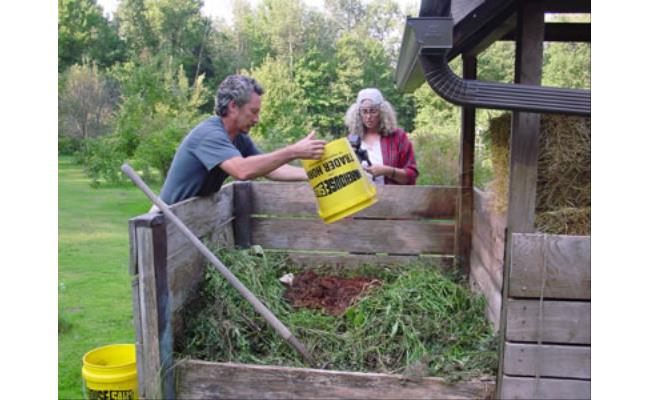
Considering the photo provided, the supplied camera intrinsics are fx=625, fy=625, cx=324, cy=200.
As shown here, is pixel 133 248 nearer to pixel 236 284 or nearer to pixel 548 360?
pixel 236 284

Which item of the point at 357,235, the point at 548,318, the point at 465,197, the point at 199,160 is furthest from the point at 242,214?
the point at 548,318

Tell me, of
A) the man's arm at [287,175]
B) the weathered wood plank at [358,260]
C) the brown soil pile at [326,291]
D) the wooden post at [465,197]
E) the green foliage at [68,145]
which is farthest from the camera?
the green foliage at [68,145]

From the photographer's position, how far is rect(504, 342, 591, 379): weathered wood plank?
8.02 ft

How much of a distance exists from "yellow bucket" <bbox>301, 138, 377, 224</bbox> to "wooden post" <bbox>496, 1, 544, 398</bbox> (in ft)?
3.03

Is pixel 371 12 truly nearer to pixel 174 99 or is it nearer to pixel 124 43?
pixel 124 43

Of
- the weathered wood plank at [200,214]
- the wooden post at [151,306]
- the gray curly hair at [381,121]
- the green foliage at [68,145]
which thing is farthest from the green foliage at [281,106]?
the wooden post at [151,306]

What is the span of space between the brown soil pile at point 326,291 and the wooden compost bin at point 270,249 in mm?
297

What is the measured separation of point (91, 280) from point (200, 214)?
4.47 meters

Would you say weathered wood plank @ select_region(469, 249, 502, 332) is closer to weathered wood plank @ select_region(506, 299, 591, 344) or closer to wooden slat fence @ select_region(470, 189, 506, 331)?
wooden slat fence @ select_region(470, 189, 506, 331)

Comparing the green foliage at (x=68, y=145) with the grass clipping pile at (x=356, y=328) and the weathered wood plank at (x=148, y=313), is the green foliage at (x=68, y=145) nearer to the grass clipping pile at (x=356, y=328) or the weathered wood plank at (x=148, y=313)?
the grass clipping pile at (x=356, y=328)

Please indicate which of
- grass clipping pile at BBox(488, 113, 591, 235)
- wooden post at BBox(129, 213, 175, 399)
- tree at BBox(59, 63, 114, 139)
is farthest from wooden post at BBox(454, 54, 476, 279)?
tree at BBox(59, 63, 114, 139)

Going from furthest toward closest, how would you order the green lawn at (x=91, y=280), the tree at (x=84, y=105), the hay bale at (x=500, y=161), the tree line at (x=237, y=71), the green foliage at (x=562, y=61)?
the tree at (x=84, y=105) < the tree line at (x=237, y=71) < the green foliage at (x=562, y=61) < the green lawn at (x=91, y=280) < the hay bale at (x=500, y=161)

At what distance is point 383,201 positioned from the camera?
4.35 metres

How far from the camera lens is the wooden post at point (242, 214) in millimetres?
4355
